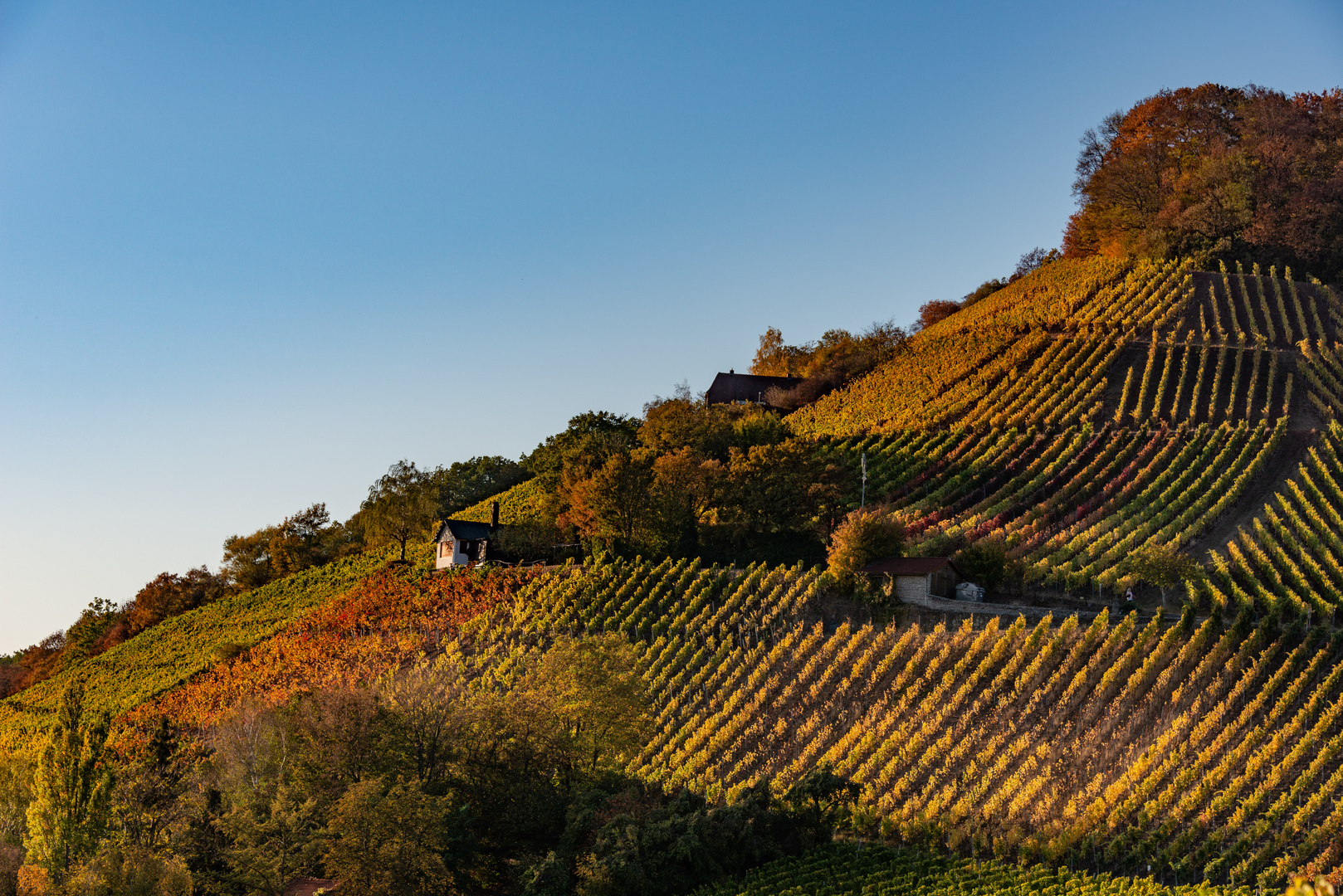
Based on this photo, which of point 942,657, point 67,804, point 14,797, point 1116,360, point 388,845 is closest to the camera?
point 388,845

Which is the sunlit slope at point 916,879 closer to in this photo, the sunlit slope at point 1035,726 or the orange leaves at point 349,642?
the sunlit slope at point 1035,726

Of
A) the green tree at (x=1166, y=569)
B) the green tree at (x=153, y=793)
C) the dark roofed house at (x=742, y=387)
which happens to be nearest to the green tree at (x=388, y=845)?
the green tree at (x=153, y=793)

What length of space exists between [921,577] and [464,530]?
23984 mm

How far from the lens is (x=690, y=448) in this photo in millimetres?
50156

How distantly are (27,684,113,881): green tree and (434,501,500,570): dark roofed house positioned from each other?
80.8ft

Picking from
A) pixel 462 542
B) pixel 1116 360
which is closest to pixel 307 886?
pixel 462 542

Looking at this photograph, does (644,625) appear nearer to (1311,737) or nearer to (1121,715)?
(1121,715)

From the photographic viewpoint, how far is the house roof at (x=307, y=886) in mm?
27703

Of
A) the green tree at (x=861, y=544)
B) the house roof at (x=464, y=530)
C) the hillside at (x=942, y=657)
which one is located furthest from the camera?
the house roof at (x=464, y=530)

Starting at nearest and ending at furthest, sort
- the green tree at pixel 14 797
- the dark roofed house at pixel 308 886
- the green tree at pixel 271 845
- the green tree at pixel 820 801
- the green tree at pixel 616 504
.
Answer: the green tree at pixel 271 845, the green tree at pixel 820 801, the dark roofed house at pixel 308 886, the green tree at pixel 14 797, the green tree at pixel 616 504

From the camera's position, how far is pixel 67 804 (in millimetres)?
27047

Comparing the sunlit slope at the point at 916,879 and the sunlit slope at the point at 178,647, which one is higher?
the sunlit slope at the point at 178,647

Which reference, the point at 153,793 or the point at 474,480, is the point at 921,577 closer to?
the point at 153,793

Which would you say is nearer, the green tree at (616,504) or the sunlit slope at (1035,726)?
the sunlit slope at (1035,726)
